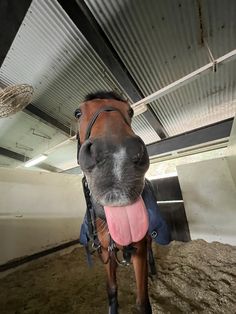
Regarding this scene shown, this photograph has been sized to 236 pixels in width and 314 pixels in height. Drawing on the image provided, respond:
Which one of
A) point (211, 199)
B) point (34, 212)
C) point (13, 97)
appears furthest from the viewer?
point (211, 199)

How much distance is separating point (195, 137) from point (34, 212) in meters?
2.65

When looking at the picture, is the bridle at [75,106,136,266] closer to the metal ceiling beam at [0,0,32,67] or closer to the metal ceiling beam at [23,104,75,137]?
the metal ceiling beam at [0,0,32,67]

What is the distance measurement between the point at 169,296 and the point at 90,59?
2.14 metres

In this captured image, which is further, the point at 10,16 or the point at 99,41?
the point at 99,41

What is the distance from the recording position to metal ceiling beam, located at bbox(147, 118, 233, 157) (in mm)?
1963

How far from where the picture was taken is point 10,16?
84cm

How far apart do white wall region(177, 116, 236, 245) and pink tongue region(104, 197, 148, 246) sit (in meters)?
2.24

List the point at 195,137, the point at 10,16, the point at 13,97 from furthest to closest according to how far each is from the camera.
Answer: the point at 195,137, the point at 13,97, the point at 10,16

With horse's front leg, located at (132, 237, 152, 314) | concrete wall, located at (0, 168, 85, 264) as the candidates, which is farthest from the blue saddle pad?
concrete wall, located at (0, 168, 85, 264)

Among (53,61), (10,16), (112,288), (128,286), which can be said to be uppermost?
(53,61)

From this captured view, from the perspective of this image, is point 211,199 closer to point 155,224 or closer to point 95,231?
point 155,224

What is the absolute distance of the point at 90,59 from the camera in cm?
143

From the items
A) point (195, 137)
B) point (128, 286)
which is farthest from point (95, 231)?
point (195, 137)

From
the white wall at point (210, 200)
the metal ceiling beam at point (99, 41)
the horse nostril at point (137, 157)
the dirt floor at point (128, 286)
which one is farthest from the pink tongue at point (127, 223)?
the white wall at point (210, 200)
